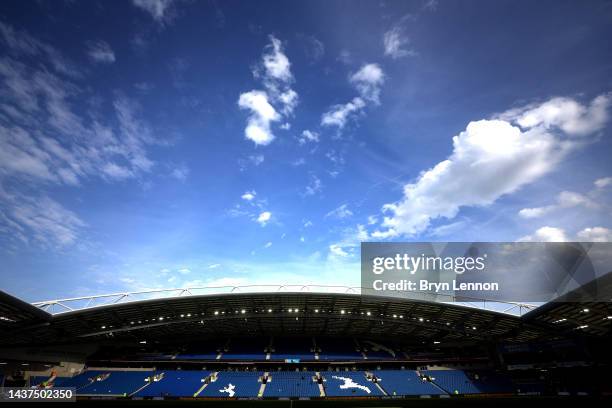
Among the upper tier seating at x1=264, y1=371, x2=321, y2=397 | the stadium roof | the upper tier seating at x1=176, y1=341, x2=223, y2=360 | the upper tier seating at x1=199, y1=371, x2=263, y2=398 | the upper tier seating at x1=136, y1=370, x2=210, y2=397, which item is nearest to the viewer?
the stadium roof

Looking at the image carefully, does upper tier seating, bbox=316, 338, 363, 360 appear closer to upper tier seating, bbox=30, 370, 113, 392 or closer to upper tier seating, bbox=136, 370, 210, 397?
upper tier seating, bbox=136, 370, 210, 397

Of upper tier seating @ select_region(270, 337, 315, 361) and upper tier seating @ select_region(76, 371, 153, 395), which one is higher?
upper tier seating @ select_region(270, 337, 315, 361)

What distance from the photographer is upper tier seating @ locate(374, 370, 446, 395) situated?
44719 mm

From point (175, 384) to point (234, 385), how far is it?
8397 millimetres

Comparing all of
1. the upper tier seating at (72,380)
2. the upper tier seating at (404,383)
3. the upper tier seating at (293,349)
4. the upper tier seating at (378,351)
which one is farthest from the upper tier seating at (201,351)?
the upper tier seating at (404,383)

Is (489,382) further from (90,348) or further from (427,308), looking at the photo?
(90,348)

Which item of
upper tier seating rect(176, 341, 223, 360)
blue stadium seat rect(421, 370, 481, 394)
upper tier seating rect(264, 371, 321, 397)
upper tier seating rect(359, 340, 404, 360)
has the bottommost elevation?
upper tier seating rect(264, 371, 321, 397)

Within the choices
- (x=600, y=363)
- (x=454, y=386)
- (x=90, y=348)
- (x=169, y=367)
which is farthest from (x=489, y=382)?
(x=90, y=348)

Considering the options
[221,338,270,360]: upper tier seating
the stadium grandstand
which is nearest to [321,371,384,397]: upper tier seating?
the stadium grandstand

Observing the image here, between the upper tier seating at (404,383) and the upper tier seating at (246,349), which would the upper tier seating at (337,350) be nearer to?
the upper tier seating at (404,383)

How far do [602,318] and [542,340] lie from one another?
42.7 ft

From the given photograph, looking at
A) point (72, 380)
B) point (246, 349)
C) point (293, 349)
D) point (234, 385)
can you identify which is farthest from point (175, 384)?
point (293, 349)

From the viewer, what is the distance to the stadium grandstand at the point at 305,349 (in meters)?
37.7

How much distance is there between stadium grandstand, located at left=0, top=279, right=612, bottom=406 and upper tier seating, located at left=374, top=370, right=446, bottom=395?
17cm
